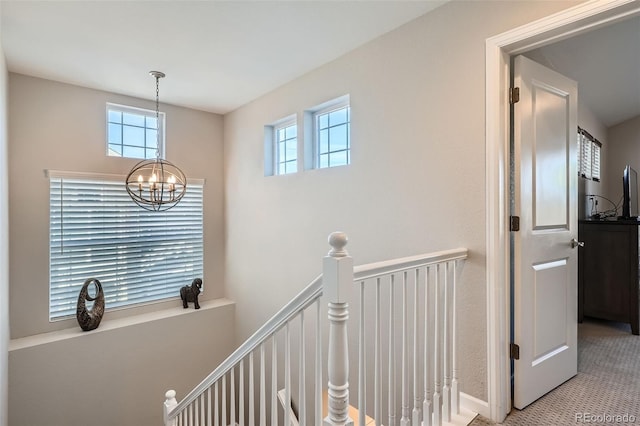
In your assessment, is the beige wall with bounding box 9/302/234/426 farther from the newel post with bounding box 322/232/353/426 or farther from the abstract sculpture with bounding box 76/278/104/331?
the newel post with bounding box 322/232/353/426

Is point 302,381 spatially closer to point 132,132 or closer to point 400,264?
point 400,264

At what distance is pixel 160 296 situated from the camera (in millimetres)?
4004

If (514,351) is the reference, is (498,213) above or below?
above

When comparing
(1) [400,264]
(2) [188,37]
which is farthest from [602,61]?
(2) [188,37]

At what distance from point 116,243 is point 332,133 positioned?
2631 millimetres

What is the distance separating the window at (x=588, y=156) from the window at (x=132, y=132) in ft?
15.2

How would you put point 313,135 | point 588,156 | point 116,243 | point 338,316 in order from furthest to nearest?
point 588,156 < point 116,243 < point 313,135 < point 338,316

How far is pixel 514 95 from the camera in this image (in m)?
1.88

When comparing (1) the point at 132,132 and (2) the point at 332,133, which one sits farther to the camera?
(1) the point at 132,132

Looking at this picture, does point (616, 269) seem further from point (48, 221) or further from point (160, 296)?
point (48, 221)

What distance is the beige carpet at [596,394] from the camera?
178 cm

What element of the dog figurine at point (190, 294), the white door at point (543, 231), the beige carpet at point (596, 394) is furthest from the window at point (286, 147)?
the beige carpet at point (596, 394)

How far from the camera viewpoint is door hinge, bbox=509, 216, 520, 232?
188 centimetres

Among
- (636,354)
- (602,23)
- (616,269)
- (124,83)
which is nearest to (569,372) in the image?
(636,354)
